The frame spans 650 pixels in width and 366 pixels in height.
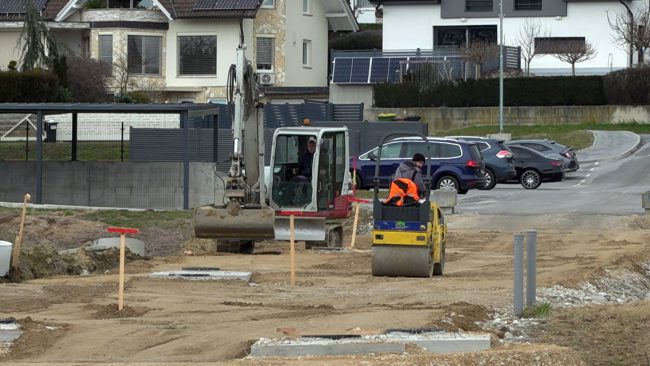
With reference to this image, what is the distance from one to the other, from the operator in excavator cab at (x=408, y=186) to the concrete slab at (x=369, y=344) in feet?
22.9

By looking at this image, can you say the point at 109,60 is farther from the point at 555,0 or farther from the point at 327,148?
the point at 327,148

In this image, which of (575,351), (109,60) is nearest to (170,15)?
(109,60)

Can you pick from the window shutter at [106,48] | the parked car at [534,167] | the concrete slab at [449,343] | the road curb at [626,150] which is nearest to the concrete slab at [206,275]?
the concrete slab at [449,343]

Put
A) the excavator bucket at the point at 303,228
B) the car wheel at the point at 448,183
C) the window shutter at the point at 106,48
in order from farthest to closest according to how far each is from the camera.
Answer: the window shutter at the point at 106,48 < the car wheel at the point at 448,183 < the excavator bucket at the point at 303,228

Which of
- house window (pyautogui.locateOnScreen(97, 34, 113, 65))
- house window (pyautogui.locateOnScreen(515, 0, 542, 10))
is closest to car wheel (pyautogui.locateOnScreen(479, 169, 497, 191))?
house window (pyautogui.locateOnScreen(97, 34, 113, 65))

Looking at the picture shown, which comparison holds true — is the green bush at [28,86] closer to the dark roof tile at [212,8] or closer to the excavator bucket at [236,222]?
the dark roof tile at [212,8]

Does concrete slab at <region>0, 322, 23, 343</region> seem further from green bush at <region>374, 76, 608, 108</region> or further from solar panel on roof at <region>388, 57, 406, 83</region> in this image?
solar panel on roof at <region>388, 57, 406, 83</region>

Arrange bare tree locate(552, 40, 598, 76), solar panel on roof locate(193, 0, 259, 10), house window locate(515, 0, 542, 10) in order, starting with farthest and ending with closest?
house window locate(515, 0, 542, 10)
bare tree locate(552, 40, 598, 76)
solar panel on roof locate(193, 0, 259, 10)

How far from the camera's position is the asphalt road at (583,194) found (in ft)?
118

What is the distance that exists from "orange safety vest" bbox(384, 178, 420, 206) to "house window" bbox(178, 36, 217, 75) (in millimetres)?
43308

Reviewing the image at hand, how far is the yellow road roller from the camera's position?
2045 centimetres

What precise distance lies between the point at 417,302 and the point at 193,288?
370 centimetres

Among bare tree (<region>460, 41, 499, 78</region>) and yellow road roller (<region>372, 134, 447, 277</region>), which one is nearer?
yellow road roller (<region>372, 134, 447, 277</region>)

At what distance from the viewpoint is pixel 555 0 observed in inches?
2827
